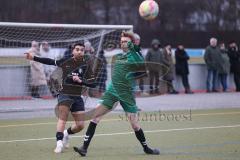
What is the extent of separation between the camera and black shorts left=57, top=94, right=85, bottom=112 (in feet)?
38.1

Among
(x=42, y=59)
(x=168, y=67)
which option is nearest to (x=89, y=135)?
(x=42, y=59)

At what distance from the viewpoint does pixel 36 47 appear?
20.3 metres

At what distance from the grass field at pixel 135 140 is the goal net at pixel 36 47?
3.83 meters

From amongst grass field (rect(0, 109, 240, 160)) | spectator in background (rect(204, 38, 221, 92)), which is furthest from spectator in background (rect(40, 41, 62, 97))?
spectator in background (rect(204, 38, 221, 92))

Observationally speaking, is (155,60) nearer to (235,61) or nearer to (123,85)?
(235,61)

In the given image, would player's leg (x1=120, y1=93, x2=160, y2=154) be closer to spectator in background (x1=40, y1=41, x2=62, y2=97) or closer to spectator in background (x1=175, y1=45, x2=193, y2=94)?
spectator in background (x1=40, y1=41, x2=62, y2=97)

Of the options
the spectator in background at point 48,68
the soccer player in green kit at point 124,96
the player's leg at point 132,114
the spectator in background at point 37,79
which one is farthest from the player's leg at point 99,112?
the spectator in background at point 37,79

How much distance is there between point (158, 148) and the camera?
11.9m

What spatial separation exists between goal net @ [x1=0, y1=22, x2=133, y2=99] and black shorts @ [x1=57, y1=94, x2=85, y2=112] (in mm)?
8026

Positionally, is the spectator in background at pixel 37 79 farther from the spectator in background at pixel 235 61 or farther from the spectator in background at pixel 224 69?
the spectator in background at pixel 235 61

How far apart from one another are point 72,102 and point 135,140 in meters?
1.80

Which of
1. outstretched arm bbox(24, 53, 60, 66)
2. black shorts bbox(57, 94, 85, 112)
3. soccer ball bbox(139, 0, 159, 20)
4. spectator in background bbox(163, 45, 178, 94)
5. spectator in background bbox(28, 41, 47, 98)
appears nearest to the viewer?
outstretched arm bbox(24, 53, 60, 66)

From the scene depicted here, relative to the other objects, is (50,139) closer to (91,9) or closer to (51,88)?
(51,88)

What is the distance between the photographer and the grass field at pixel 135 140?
11.0 m
